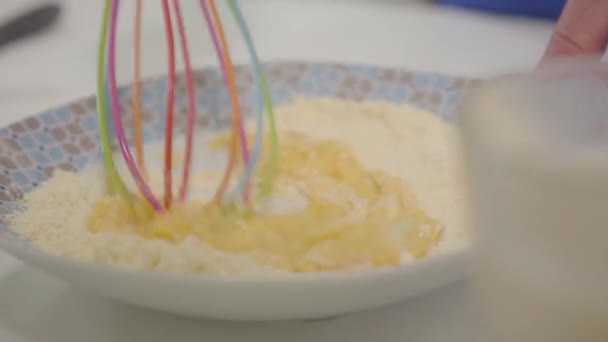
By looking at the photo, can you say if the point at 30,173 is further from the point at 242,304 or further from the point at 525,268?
the point at 525,268

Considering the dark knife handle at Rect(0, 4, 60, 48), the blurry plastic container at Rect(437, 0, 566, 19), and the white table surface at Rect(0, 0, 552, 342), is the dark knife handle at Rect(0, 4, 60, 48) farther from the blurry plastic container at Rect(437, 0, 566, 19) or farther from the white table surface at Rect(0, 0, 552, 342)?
the blurry plastic container at Rect(437, 0, 566, 19)

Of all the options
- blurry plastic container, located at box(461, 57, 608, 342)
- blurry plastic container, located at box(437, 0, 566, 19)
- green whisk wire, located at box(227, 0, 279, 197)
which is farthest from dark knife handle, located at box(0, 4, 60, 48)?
blurry plastic container, located at box(461, 57, 608, 342)

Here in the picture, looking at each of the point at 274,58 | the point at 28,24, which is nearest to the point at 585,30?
the point at 274,58

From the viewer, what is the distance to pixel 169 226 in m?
0.36

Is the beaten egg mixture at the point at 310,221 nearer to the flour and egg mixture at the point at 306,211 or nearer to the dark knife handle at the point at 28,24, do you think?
→ the flour and egg mixture at the point at 306,211

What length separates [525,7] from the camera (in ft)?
2.36

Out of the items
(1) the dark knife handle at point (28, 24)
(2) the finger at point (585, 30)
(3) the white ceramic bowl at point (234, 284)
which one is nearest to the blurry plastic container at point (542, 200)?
(3) the white ceramic bowl at point (234, 284)

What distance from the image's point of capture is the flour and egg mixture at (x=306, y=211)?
1.07 feet

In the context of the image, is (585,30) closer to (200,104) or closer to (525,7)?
(200,104)

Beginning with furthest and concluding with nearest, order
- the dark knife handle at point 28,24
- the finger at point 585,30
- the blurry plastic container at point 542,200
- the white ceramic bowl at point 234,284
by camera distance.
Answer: the dark knife handle at point 28,24
the finger at point 585,30
the white ceramic bowl at point 234,284
the blurry plastic container at point 542,200

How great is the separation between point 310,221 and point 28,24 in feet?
1.33

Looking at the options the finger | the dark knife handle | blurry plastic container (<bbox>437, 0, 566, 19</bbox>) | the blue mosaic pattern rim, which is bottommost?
the dark knife handle

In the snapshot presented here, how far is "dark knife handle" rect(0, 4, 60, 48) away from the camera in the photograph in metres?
0.63

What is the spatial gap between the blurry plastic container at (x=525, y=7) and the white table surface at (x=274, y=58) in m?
0.01
